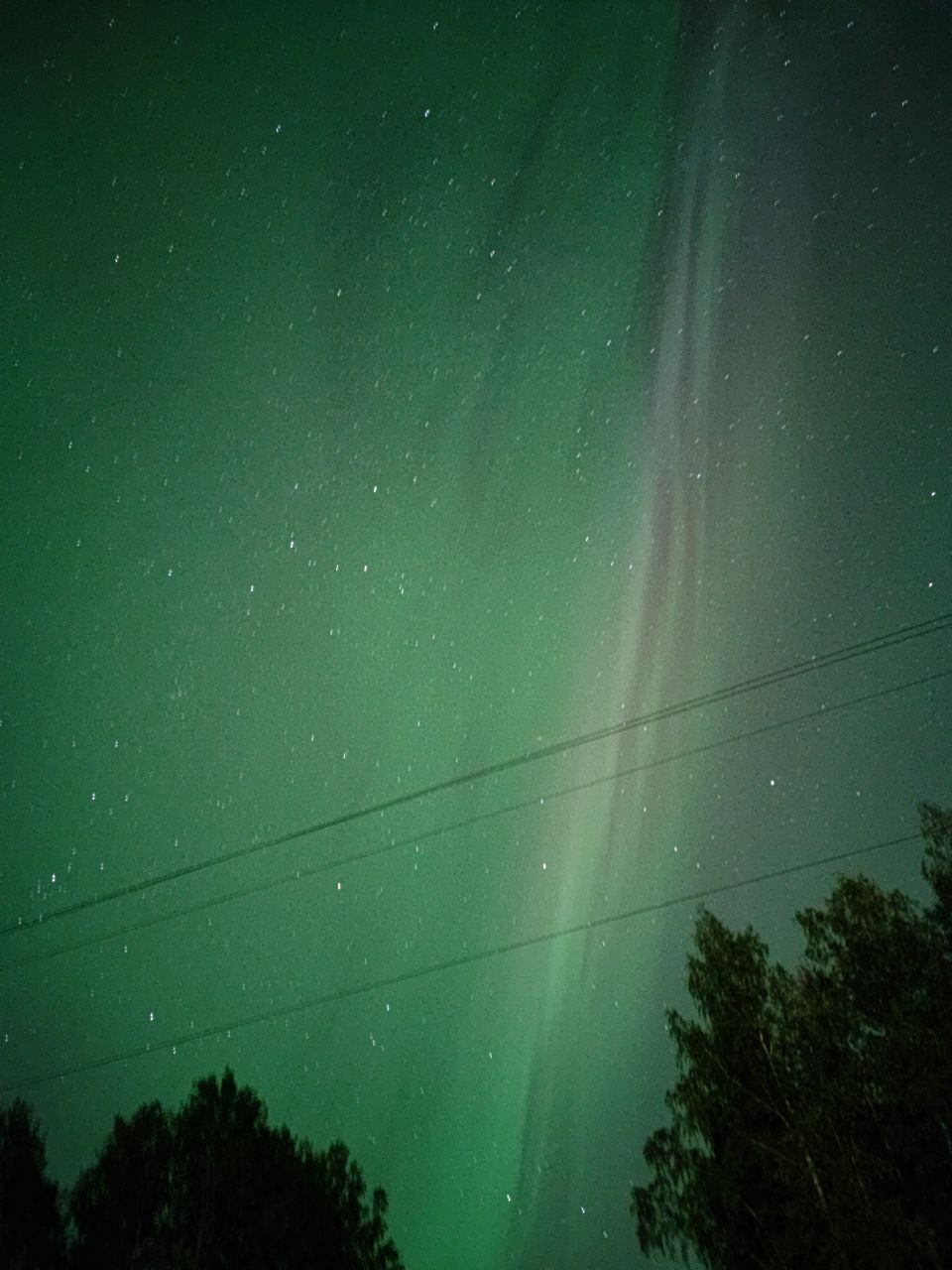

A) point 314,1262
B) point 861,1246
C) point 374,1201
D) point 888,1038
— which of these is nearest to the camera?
point 861,1246

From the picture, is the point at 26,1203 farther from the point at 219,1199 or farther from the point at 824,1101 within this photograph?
the point at 824,1101

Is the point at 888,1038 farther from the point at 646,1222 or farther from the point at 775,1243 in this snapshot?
the point at 646,1222

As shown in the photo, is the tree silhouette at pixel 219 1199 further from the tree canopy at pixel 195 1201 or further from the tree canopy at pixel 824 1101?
the tree canopy at pixel 824 1101

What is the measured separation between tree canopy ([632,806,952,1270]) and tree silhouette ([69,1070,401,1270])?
36.3 feet

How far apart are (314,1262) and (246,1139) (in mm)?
3866

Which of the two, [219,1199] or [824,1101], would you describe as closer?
[824,1101]

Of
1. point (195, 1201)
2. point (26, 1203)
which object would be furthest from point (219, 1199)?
point (26, 1203)

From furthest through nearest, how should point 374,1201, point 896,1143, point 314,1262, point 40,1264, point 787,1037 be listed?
Result: point 374,1201, point 314,1262, point 40,1264, point 787,1037, point 896,1143

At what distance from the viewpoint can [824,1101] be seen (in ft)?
61.7

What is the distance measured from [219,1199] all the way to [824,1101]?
646 inches

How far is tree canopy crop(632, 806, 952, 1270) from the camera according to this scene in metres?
17.0

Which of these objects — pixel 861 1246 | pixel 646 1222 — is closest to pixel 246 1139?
pixel 646 1222

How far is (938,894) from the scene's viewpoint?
63.7ft

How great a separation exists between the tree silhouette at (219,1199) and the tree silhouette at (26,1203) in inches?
24.6
